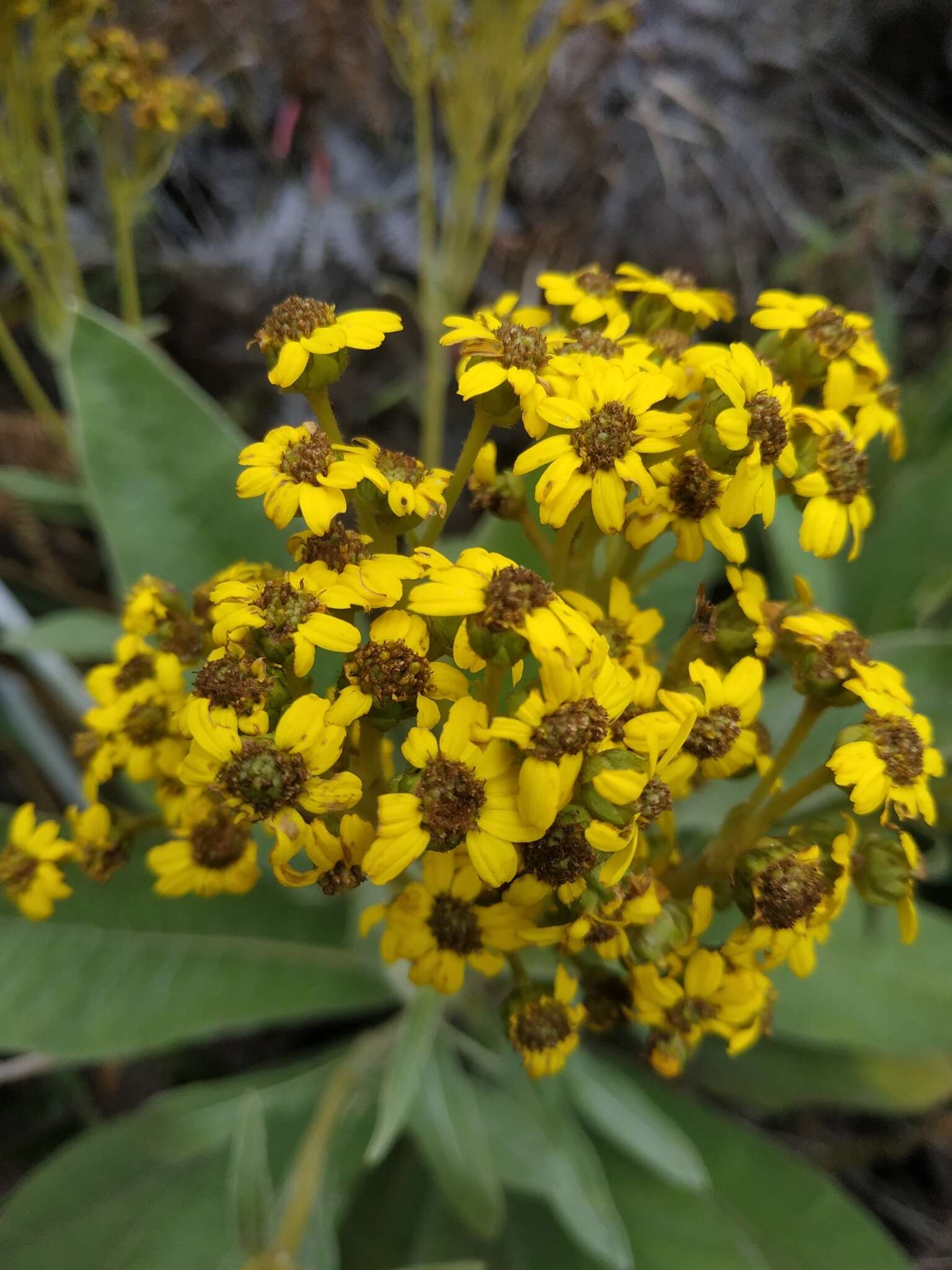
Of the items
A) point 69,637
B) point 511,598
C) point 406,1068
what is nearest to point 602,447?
point 511,598

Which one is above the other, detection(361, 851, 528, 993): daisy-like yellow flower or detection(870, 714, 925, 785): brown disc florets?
detection(870, 714, 925, 785): brown disc florets

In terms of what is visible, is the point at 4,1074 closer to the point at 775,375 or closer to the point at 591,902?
the point at 591,902

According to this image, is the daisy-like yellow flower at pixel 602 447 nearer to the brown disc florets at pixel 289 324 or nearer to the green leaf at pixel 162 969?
the brown disc florets at pixel 289 324

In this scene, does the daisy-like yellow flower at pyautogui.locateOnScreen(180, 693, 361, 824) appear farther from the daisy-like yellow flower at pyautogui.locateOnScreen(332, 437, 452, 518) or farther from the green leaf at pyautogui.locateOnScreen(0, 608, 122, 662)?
the green leaf at pyautogui.locateOnScreen(0, 608, 122, 662)

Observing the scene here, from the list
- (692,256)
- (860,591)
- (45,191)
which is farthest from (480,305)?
(860,591)

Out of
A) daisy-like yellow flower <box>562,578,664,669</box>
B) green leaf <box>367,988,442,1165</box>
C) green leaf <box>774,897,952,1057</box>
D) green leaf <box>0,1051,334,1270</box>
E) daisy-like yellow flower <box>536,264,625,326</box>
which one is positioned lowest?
green leaf <box>0,1051,334,1270</box>

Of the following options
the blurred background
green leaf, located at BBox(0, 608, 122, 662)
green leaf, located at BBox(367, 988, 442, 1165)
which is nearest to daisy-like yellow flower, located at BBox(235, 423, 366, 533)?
green leaf, located at BBox(367, 988, 442, 1165)
